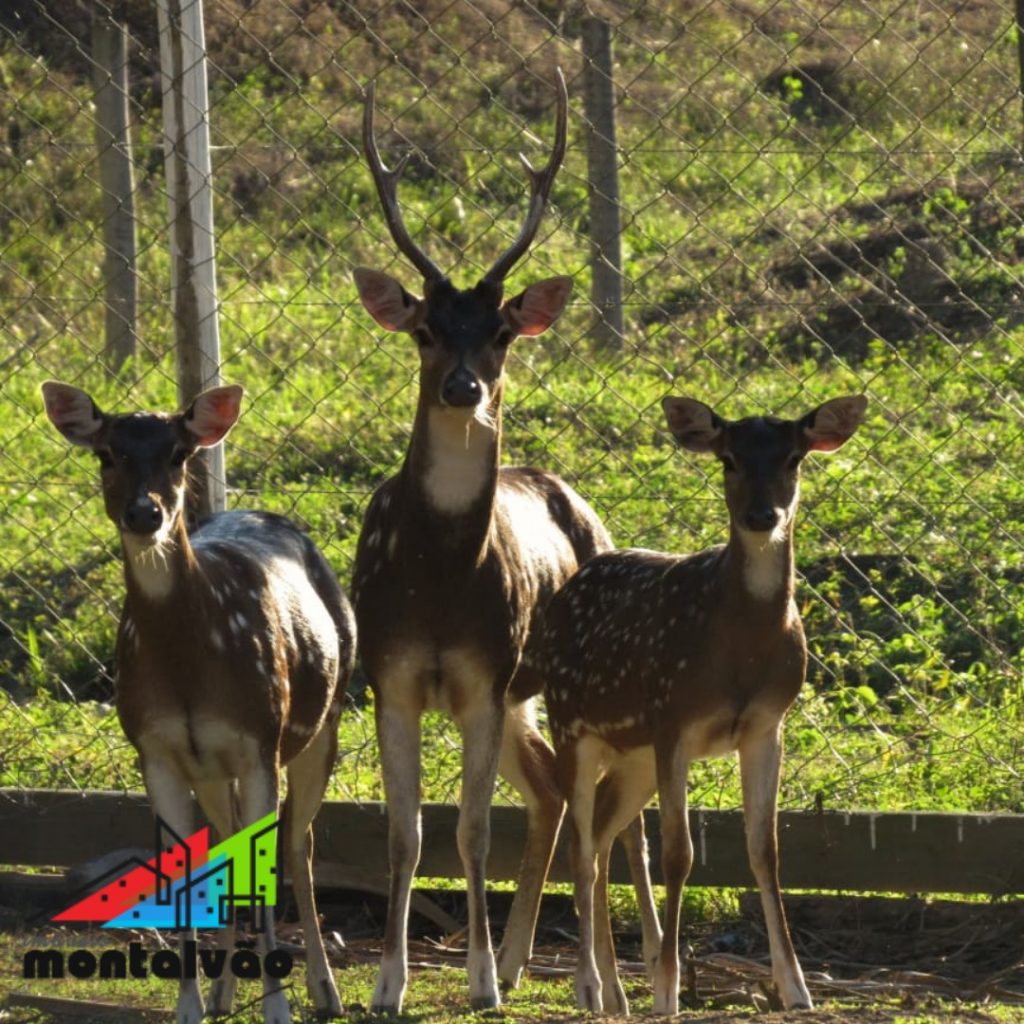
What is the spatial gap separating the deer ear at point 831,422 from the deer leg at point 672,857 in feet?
3.16

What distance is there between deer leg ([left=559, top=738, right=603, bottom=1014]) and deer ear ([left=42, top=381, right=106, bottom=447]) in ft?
6.04

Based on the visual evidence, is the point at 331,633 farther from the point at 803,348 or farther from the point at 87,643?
the point at 803,348

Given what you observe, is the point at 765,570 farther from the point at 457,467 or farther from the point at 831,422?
the point at 457,467

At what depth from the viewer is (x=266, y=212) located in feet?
51.2

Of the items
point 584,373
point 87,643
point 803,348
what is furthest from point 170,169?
point 803,348

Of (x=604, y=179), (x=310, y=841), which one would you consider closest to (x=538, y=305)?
(x=310, y=841)

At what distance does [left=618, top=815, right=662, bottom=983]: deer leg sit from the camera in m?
6.49

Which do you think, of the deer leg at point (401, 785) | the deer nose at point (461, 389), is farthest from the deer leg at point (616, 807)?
the deer nose at point (461, 389)

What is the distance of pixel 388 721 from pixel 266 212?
9.86 meters

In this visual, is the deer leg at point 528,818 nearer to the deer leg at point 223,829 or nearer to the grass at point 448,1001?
the grass at point 448,1001

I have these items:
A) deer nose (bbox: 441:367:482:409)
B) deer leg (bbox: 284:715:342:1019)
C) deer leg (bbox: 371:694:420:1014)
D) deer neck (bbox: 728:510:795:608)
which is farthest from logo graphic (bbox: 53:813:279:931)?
deer neck (bbox: 728:510:795:608)

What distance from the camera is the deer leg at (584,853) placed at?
6.18m

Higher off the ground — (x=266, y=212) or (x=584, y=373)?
(x=266, y=212)

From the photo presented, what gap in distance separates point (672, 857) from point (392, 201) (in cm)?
213
